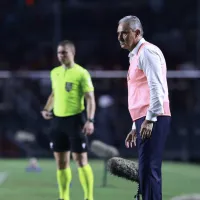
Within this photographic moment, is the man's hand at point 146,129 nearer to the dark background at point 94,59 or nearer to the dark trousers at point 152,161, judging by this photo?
the dark trousers at point 152,161

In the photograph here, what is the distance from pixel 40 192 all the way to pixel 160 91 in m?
5.36

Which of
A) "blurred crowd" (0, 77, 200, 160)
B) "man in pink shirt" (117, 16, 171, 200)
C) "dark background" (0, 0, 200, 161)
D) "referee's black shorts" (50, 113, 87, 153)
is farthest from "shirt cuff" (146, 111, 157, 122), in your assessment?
"blurred crowd" (0, 77, 200, 160)

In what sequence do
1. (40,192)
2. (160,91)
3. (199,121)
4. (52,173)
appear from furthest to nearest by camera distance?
(199,121) < (52,173) < (40,192) < (160,91)

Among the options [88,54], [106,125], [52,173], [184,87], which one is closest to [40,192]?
[52,173]

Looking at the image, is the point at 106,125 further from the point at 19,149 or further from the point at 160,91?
the point at 160,91

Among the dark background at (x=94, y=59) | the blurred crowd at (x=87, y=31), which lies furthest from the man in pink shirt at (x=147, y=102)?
the blurred crowd at (x=87, y=31)

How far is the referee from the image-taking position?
10.8 m

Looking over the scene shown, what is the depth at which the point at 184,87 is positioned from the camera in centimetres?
2002

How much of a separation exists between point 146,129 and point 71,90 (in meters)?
3.40

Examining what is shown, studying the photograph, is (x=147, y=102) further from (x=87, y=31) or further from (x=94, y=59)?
(x=87, y=31)

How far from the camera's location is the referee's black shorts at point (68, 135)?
35.3 ft

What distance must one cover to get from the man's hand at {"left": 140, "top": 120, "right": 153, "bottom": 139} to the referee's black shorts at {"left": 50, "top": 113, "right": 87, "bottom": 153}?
3.12m

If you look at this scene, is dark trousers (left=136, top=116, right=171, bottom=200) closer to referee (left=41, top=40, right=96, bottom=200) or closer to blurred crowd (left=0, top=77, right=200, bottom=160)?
referee (left=41, top=40, right=96, bottom=200)

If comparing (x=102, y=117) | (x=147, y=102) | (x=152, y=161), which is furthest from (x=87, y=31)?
(x=152, y=161)
